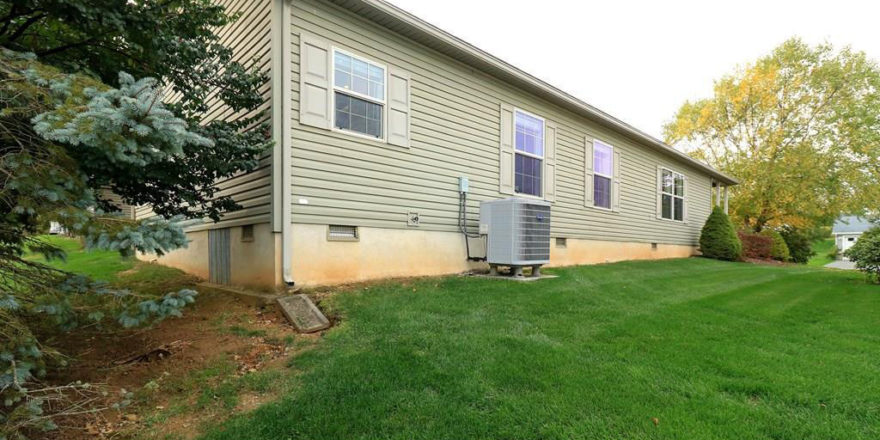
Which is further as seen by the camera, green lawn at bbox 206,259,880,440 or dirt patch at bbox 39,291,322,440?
dirt patch at bbox 39,291,322,440

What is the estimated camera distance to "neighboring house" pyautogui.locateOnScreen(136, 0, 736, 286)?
515cm

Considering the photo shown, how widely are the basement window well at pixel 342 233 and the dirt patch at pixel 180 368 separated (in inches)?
51.0

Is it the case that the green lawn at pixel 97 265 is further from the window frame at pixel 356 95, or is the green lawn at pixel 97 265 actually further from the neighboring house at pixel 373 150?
the window frame at pixel 356 95

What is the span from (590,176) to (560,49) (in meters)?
12.9

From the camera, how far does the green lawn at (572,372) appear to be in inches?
89.6

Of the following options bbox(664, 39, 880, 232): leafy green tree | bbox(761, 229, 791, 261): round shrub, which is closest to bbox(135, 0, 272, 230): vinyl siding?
bbox(761, 229, 791, 261): round shrub

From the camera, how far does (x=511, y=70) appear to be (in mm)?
7754

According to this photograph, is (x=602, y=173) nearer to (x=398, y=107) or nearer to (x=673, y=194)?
(x=673, y=194)

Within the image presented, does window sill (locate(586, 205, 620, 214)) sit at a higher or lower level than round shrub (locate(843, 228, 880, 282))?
higher

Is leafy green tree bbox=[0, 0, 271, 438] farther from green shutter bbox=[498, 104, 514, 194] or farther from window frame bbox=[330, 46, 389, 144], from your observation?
green shutter bbox=[498, 104, 514, 194]

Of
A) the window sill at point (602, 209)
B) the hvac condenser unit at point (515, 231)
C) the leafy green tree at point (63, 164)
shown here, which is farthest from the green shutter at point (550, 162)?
the leafy green tree at point (63, 164)

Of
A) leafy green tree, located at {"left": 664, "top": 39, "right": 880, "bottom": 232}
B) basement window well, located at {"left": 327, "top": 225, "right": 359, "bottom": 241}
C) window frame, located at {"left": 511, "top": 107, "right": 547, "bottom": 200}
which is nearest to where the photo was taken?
basement window well, located at {"left": 327, "top": 225, "right": 359, "bottom": 241}

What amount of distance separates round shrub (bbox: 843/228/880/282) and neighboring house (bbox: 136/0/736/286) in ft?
18.1

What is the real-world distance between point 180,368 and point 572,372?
2947 millimetres
